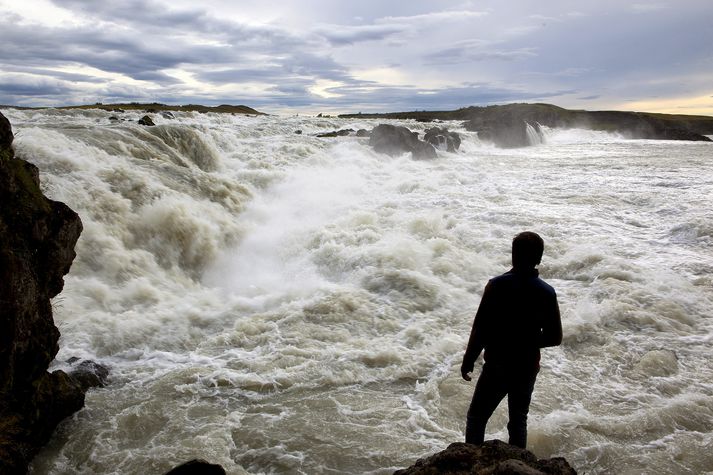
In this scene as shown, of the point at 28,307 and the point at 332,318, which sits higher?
the point at 28,307

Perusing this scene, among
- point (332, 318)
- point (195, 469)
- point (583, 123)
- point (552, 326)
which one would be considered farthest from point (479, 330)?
point (583, 123)

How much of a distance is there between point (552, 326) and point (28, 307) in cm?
456

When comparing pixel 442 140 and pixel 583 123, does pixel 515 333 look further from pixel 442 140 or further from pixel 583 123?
pixel 583 123

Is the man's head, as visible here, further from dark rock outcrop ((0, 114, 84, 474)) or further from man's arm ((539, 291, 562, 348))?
dark rock outcrop ((0, 114, 84, 474))

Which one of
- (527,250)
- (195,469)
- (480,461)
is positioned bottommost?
(195,469)

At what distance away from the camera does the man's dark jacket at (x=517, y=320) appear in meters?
3.50

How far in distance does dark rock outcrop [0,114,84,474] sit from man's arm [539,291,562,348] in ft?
14.0

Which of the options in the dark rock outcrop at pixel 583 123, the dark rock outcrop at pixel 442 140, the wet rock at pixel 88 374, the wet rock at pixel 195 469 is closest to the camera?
the wet rock at pixel 195 469

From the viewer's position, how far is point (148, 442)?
4996 mm

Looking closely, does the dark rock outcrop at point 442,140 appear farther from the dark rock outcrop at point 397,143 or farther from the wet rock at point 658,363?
the wet rock at point 658,363

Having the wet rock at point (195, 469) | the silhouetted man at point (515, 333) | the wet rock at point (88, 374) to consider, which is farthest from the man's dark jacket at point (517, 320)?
the wet rock at point (88, 374)

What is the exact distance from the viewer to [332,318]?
27.2ft

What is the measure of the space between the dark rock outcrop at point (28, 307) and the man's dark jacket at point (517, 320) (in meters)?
3.88

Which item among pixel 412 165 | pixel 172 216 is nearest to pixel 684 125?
pixel 412 165
